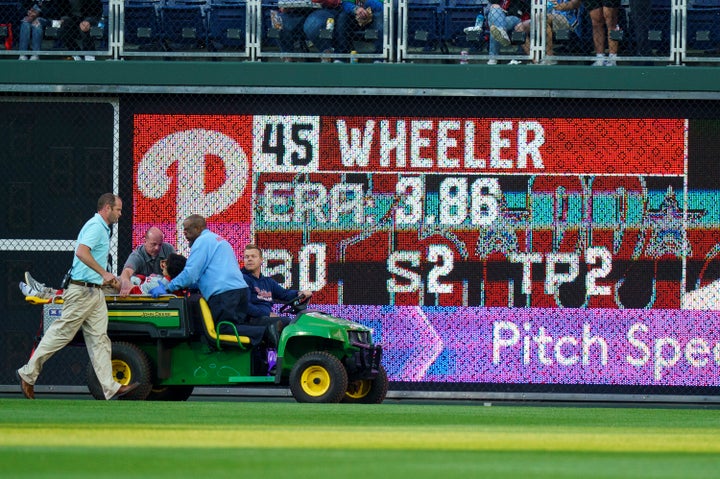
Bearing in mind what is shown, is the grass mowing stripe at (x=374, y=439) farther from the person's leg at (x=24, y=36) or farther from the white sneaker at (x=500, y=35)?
the person's leg at (x=24, y=36)

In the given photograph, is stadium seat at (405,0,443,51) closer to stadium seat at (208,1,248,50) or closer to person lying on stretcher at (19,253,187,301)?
stadium seat at (208,1,248,50)

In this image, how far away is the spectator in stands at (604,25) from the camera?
15766mm

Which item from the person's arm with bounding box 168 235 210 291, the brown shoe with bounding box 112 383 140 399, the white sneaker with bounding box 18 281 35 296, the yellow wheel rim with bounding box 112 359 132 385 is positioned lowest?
the brown shoe with bounding box 112 383 140 399

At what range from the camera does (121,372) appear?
13.2 meters

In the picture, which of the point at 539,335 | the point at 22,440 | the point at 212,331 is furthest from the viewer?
the point at 539,335

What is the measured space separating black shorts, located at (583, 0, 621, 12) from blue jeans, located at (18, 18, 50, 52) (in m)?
6.22

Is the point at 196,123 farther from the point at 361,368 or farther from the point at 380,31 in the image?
the point at 361,368

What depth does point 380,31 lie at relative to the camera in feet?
52.4

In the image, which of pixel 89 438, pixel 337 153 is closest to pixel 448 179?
pixel 337 153

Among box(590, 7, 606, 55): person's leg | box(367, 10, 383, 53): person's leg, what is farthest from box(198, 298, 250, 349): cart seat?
box(590, 7, 606, 55): person's leg

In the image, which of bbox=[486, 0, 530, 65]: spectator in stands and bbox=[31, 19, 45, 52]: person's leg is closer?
bbox=[486, 0, 530, 65]: spectator in stands

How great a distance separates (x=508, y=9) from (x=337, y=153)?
2565 millimetres

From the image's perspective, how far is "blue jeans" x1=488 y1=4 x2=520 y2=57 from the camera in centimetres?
1577

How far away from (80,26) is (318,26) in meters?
2.72
